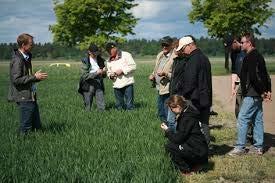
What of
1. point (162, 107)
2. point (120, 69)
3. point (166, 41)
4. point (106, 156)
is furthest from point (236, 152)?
point (120, 69)

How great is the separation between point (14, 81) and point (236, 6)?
39018mm

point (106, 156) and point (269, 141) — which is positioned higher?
point (106, 156)

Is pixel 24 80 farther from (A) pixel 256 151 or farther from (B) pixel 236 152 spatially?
(A) pixel 256 151

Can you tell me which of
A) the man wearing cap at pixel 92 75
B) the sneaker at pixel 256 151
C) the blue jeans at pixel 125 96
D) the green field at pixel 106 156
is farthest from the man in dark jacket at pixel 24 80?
the blue jeans at pixel 125 96

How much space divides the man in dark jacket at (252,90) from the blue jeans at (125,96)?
14.7 ft

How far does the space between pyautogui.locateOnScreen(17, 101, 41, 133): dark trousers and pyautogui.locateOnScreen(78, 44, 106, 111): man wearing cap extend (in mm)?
2993

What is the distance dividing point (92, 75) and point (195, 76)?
184 inches

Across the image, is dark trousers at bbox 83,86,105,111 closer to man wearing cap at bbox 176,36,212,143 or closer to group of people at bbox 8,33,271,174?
group of people at bbox 8,33,271,174

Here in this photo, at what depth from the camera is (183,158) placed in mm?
7098

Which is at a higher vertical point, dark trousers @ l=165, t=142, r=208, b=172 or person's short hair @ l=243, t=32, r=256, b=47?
person's short hair @ l=243, t=32, r=256, b=47

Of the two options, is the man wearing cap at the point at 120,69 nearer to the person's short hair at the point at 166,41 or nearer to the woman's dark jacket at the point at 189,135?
the person's short hair at the point at 166,41

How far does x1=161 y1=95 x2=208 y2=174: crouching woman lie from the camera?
23.2 feet

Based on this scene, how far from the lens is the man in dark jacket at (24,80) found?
27.3 feet

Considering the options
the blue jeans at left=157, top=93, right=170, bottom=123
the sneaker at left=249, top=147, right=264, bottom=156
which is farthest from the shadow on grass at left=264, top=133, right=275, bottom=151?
the blue jeans at left=157, top=93, right=170, bottom=123
